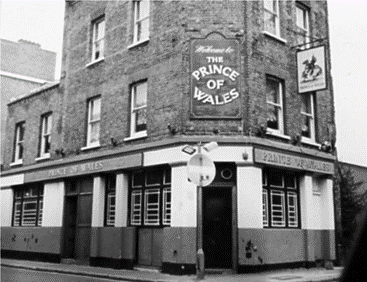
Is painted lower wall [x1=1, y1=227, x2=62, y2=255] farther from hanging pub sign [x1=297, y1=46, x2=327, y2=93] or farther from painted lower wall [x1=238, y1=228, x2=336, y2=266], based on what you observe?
hanging pub sign [x1=297, y1=46, x2=327, y2=93]

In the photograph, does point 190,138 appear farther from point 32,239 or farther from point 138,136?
point 32,239

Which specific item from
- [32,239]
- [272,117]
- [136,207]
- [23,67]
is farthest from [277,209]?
[23,67]

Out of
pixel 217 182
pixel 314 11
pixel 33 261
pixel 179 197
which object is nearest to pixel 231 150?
pixel 217 182

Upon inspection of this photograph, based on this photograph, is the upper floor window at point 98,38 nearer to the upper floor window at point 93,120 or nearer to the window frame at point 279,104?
the upper floor window at point 93,120

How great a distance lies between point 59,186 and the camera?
18.8m

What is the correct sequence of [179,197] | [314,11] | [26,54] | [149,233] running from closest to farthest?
[179,197] → [149,233] → [314,11] → [26,54]

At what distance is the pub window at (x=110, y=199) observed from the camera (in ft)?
54.1

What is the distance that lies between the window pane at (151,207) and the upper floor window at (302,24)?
7628mm

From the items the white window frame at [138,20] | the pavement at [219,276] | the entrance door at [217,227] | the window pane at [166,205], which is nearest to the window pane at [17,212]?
the pavement at [219,276]

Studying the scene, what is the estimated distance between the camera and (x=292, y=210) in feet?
51.6

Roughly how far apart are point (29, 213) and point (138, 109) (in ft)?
27.4

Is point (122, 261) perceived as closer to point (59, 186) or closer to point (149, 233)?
point (149, 233)

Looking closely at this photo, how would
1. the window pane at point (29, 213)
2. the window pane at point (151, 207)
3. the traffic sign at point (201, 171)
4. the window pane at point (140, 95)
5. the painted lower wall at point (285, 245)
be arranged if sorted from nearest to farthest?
the traffic sign at point (201, 171), the painted lower wall at point (285, 245), the window pane at point (151, 207), the window pane at point (140, 95), the window pane at point (29, 213)

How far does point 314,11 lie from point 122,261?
1173cm
